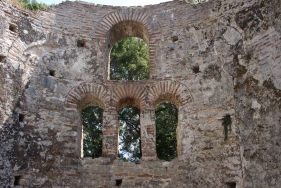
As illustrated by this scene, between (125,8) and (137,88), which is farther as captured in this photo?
(125,8)

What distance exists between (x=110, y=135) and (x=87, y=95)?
123 centimetres

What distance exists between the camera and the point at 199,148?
25.4ft

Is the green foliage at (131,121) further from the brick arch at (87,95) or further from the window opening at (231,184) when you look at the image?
the window opening at (231,184)

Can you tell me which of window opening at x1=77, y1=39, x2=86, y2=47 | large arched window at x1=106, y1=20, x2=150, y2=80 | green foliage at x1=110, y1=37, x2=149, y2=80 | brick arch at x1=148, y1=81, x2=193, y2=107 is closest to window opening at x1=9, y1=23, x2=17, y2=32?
window opening at x1=77, y1=39, x2=86, y2=47

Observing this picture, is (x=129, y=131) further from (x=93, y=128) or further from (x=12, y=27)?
(x=12, y=27)

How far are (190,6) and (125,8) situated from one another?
1.86 meters

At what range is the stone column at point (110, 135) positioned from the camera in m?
7.97

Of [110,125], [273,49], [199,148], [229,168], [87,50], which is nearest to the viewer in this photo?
[273,49]

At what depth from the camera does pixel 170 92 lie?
852 centimetres

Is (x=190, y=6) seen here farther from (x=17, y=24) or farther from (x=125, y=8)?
(x=17, y=24)

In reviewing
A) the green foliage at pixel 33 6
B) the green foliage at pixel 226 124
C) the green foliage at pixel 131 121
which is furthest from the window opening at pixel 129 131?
the green foliage at pixel 226 124

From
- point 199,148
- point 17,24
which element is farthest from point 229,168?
point 17,24

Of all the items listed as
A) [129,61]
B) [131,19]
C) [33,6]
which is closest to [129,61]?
[129,61]

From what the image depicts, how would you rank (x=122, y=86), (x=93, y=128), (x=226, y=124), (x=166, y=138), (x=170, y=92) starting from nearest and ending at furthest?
(x=226, y=124)
(x=170, y=92)
(x=122, y=86)
(x=166, y=138)
(x=93, y=128)
